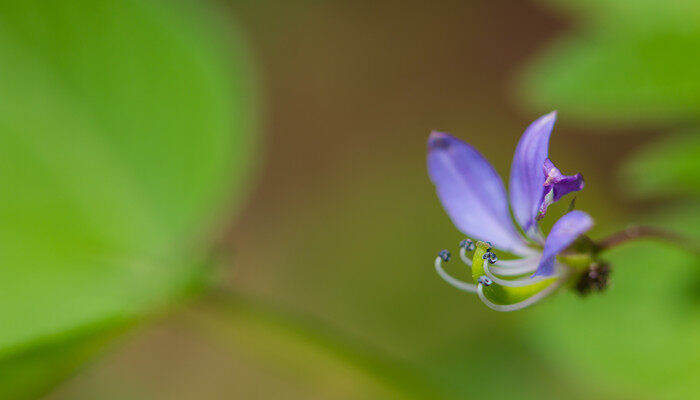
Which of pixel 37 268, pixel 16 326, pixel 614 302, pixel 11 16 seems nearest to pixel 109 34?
pixel 11 16

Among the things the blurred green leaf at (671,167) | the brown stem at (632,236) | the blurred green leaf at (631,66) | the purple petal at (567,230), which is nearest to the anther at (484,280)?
the purple petal at (567,230)

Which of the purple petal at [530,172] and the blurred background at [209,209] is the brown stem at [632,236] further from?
the blurred background at [209,209]

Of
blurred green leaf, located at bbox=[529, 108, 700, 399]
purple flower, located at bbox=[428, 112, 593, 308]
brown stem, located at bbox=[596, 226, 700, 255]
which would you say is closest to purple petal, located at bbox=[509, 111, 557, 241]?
purple flower, located at bbox=[428, 112, 593, 308]

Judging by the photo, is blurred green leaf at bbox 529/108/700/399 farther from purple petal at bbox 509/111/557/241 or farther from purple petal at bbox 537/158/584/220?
purple petal at bbox 537/158/584/220

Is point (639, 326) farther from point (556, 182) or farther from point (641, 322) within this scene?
point (556, 182)

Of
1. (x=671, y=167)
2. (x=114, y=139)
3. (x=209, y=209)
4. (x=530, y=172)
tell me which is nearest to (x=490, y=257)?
(x=530, y=172)
